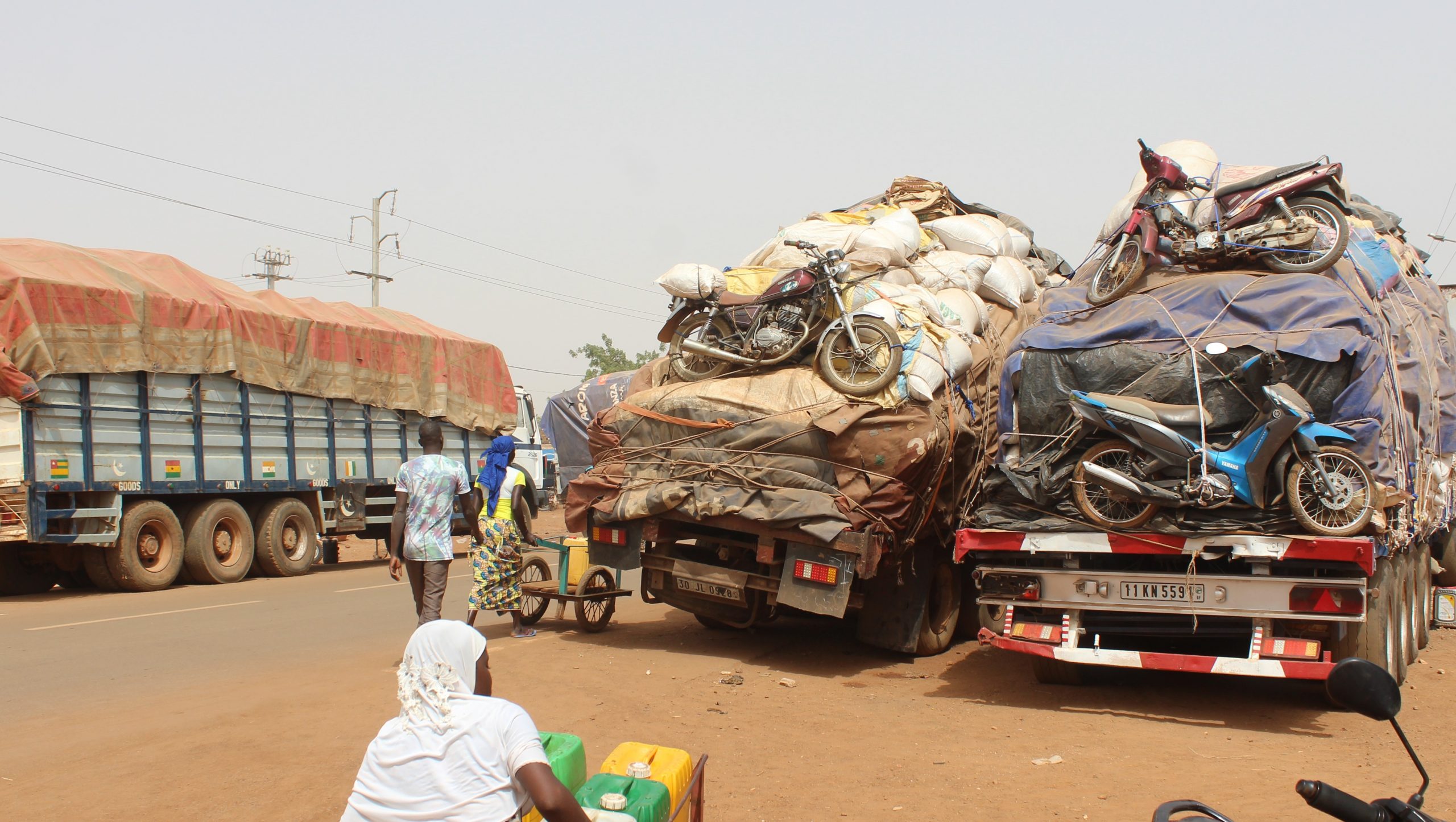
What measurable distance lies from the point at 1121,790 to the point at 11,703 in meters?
6.33

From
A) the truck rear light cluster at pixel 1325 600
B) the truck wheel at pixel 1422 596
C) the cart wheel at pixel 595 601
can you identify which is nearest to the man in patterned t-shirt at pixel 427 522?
the cart wheel at pixel 595 601

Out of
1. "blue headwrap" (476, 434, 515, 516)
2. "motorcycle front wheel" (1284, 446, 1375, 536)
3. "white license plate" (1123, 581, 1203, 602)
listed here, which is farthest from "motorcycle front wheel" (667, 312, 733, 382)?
"motorcycle front wheel" (1284, 446, 1375, 536)

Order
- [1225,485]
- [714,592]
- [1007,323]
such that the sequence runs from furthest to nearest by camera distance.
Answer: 1. [1007,323]
2. [714,592]
3. [1225,485]

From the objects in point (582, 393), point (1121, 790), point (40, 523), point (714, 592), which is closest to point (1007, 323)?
point (714, 592)

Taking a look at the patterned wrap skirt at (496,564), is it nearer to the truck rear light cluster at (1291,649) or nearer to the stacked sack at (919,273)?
the stacked sack at (919,273)

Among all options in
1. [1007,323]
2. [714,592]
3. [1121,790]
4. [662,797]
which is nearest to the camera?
[662,797]

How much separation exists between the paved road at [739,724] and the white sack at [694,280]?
2882 mm

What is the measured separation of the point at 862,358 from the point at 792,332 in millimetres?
856

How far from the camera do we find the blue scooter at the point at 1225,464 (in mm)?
6242

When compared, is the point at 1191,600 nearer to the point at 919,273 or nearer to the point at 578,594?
the point at 919,273

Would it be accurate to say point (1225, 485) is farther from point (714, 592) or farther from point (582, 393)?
point (582, 393)

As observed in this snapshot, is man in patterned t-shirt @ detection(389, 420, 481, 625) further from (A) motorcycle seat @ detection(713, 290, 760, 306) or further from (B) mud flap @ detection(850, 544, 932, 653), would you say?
(B) mud flap @ detection(850, 544, 932, 653)

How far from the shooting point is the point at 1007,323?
34.0 ft

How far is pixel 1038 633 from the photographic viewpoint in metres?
6.88
